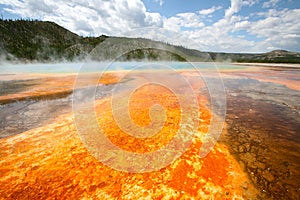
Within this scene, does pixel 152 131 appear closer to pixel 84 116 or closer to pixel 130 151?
pixel 130 151

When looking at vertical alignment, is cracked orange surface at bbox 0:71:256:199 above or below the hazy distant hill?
below

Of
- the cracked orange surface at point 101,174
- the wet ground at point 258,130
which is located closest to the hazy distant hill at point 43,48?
the wet ground at point 258,130

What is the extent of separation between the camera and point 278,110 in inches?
305

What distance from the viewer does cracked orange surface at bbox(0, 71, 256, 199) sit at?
9.62ft

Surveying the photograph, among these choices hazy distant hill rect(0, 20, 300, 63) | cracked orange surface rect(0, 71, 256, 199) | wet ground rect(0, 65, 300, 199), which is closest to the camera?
cracked orange surface rect(0, 71, 256, 199)

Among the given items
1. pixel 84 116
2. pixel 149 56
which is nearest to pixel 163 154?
pixel 84 116

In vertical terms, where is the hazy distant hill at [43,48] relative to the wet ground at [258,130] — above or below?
above

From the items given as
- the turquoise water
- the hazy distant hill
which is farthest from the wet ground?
the hazy distant hill

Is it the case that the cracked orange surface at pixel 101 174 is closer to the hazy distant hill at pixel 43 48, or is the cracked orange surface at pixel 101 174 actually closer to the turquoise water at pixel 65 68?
the turquoise water at pixel 65 68

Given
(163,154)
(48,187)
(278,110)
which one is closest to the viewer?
(48,187)

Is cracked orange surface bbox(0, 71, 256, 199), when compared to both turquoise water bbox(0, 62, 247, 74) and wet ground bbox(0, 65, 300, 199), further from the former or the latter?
turquoise water bbox(0, 62, 247, 74)

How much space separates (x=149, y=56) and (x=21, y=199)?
2216 inches

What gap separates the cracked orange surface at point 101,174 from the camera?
115 inches

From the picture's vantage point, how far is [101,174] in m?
3.42
